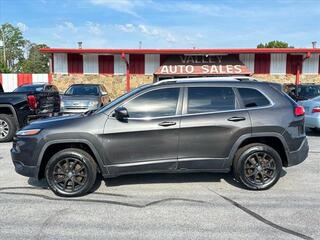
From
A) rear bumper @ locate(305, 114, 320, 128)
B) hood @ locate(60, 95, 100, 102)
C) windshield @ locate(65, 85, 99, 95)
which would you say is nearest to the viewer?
rear bumper @ locate(305, 114, 320, 128)

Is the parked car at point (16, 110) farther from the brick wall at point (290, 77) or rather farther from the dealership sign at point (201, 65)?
the brick wall at point (290, 77)

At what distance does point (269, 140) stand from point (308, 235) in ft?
6.71

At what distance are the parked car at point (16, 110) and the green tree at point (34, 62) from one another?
9493 centimetres

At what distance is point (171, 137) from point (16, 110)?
6.11 m

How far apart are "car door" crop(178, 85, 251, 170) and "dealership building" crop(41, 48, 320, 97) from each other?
1671 cm

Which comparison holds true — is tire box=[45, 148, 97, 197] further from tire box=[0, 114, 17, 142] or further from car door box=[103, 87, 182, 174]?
tire box=[0, 114, 17, 142]

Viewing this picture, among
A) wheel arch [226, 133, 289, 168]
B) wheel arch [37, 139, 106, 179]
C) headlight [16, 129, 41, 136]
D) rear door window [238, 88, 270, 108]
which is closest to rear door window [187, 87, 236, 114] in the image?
rear door window [238, 88, 270, 108]

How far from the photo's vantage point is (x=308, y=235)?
3.99 metres

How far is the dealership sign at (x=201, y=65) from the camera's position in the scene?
22234 millimetres

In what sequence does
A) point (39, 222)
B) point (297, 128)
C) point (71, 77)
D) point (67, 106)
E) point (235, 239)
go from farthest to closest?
point (71, 77) → point (67, 106) → point (297, 128) → point (39, 222) → point (235, 239)

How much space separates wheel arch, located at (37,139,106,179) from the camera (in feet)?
17.4

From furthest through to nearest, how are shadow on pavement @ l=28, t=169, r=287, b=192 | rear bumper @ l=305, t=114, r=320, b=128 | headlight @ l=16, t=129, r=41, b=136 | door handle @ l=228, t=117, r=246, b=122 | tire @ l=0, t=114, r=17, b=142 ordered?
rear bumper @ l=305, t=114, r=320, b=128 → tire @ l=0, t=114, r=17, b=142 → shadow on pavement @ l=28, t=169, r=287, b=192 → door handle @ l=228, t=117, r=246, b=122 → headlight @ l=16, t=129, r=41, b=136

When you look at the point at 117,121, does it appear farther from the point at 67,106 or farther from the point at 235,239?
the point at 67,106

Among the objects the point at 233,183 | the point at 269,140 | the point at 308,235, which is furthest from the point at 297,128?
the point at 308,235
